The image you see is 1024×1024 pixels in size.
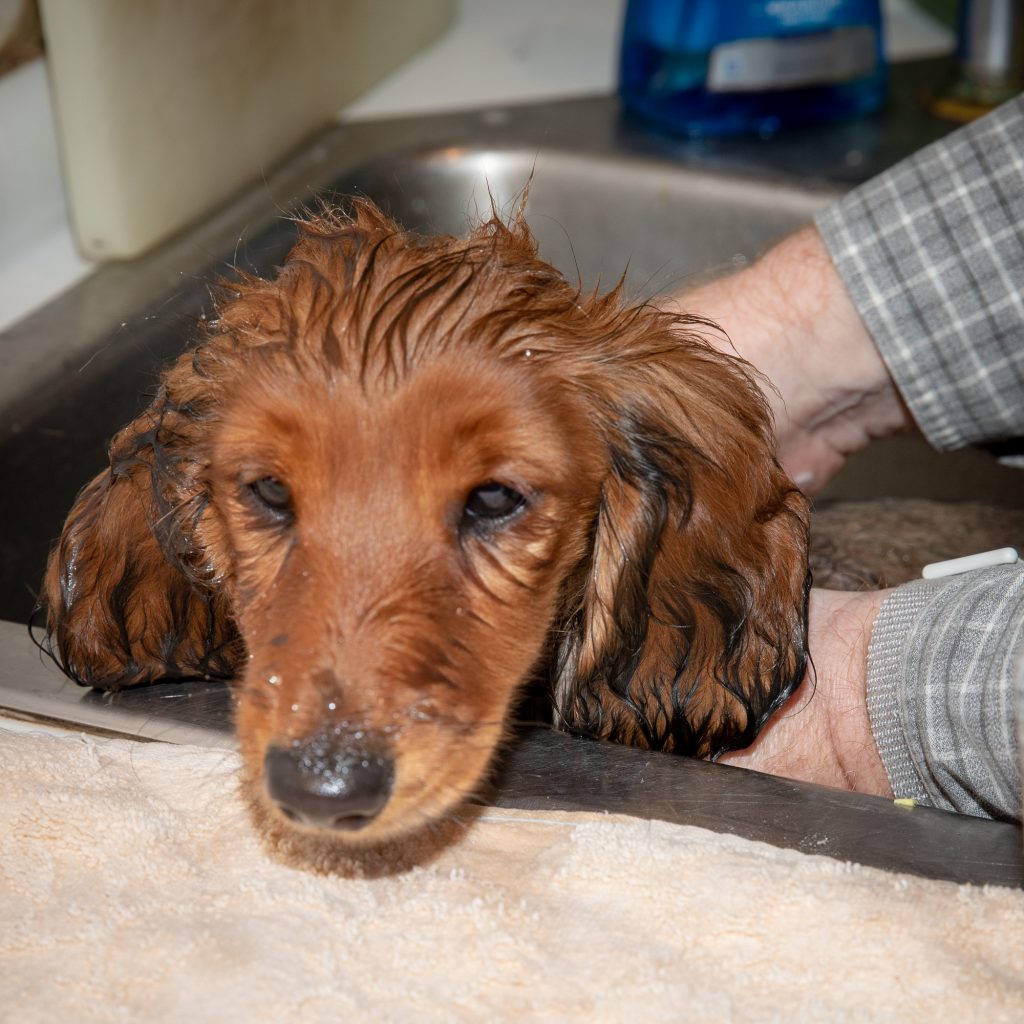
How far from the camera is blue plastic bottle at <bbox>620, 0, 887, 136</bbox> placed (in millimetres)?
2627

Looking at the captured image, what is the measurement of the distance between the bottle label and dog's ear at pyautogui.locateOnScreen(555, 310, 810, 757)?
1320 millimetres

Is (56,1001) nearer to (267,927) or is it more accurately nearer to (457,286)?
(267,927)

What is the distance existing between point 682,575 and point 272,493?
0.44 meters

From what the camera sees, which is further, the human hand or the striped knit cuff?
the human hand

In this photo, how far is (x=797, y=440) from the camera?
2.07 metres

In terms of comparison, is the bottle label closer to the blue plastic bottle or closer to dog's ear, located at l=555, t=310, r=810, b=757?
the blue plastic bottle

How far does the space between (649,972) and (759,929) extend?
100 millimetres

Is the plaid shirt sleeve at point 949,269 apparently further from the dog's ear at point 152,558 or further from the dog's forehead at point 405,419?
the dog's ear at point 152,558

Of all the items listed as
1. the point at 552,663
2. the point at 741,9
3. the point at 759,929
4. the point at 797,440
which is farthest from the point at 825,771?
the point at 741,9

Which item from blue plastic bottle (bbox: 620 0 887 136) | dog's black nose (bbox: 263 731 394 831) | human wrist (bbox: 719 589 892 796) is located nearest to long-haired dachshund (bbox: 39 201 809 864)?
dog's black nose (bbox: 263 731 394 831)

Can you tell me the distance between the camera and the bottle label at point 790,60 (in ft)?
8.68

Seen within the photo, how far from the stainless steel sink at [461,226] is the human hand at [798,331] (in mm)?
148

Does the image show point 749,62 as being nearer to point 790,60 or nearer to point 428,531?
point 790,60

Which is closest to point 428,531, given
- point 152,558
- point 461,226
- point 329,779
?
point 329,779
